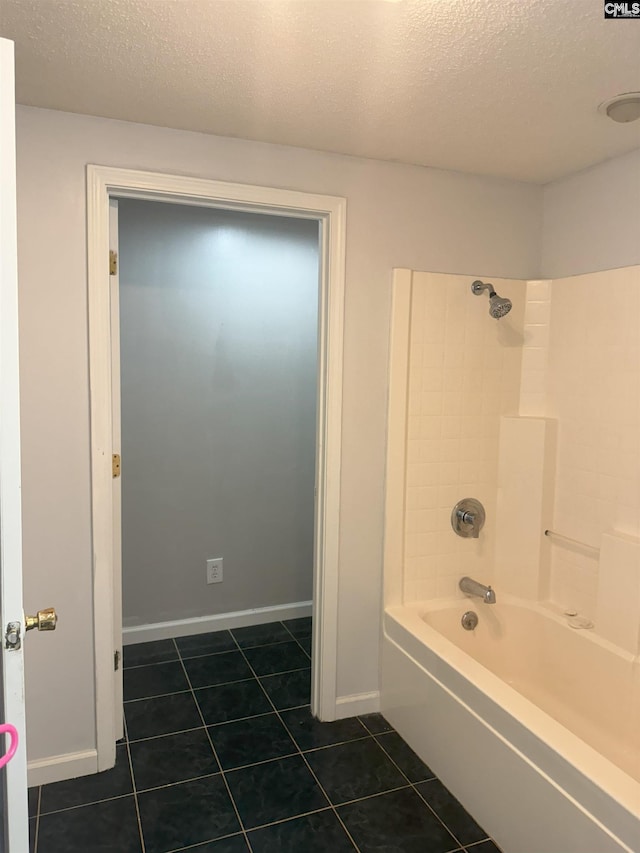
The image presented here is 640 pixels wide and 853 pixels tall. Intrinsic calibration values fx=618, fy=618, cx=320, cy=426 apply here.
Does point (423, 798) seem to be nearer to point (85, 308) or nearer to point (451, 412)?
point (451, 412)

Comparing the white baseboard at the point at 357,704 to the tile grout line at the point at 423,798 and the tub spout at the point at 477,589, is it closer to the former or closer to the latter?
the tile grout line at the point at 423,798

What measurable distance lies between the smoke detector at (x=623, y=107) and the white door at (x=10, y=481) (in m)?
1.57

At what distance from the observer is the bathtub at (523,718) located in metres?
1.58

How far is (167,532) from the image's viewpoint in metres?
3.23

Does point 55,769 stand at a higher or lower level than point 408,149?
lower

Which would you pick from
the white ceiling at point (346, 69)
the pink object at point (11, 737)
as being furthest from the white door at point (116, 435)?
the pink object at point (11, 737)

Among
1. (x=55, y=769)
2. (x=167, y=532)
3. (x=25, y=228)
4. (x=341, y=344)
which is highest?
(x=25, y=228)

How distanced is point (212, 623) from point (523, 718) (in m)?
1.98

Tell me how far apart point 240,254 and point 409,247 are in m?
1.12

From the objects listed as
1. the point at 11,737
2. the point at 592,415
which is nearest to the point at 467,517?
the point at 592,415

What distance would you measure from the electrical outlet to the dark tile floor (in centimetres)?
60

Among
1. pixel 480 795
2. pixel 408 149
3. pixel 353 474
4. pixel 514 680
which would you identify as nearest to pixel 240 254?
pixel 408 149

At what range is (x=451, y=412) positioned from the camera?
2.58 m

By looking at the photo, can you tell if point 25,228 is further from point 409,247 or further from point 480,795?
point 480,795
